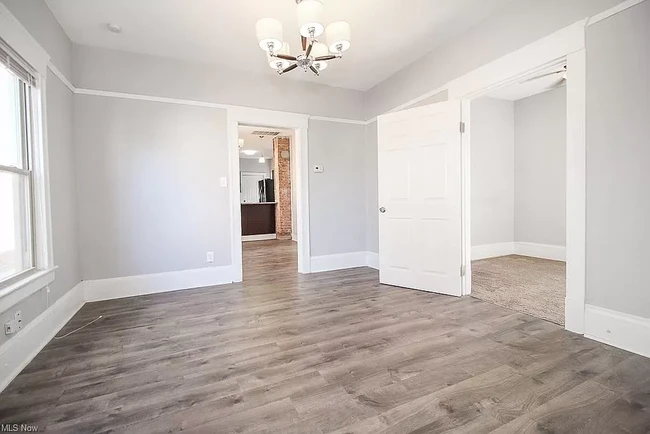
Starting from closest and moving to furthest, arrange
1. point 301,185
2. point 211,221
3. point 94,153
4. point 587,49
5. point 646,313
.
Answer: point 646,313, point 587,49, point 94,153, point 211,221, point 301,185

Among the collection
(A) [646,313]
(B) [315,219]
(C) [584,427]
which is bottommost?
(C) [584,427]

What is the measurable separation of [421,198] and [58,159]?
3.59 m

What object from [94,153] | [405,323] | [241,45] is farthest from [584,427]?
[94,153]

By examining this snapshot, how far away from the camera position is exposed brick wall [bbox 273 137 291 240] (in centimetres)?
Result: 850

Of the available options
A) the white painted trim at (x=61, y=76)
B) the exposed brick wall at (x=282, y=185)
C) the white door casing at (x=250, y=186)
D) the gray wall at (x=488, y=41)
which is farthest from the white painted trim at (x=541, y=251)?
the white door casing at (x=250, y=186)

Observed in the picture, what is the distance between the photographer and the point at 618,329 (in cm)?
209

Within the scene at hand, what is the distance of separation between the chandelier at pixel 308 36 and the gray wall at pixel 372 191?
79.8 inches

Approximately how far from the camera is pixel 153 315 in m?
2.87

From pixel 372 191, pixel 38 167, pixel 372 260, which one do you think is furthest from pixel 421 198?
pixel 38 167

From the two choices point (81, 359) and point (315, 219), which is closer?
point (81, 359)

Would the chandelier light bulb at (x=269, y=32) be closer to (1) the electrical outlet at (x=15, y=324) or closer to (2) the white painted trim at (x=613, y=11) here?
(2) the white painted trim at (x=613, y=11)

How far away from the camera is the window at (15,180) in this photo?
204cm

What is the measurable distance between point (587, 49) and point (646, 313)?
185cm

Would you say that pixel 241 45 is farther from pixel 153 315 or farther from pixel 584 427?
pixel 584 427
